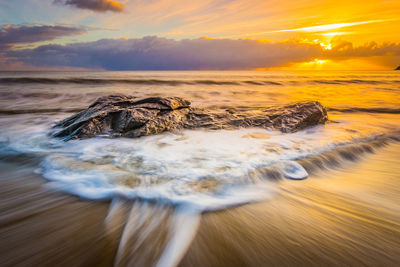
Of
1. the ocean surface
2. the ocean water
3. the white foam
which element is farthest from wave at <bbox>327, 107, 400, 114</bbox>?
the ocean surface

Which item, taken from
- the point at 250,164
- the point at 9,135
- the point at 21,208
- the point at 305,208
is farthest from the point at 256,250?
the point at 9,135

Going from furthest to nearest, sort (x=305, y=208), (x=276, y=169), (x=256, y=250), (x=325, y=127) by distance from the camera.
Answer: (x=325, y=127)
(x=276, y=169)
(x=305, y=208)
(x=256, y=250)

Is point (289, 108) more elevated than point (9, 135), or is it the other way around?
point (289, 108)

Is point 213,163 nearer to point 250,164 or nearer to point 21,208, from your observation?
point 250,164

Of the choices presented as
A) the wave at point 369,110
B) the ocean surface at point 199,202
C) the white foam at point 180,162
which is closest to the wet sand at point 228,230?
the ocean surface at point 199,202

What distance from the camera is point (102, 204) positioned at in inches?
69.9

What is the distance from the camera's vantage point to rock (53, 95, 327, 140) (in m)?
3.66

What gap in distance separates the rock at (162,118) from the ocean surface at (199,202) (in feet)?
1.19

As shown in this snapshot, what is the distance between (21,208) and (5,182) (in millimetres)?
724

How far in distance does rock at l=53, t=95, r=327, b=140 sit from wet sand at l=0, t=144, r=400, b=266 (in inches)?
67.1

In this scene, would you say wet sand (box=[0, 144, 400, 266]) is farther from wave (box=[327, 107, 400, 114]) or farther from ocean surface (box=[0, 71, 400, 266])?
wave (box=[327, 107, 400, 114])

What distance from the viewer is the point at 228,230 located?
57.5 inches

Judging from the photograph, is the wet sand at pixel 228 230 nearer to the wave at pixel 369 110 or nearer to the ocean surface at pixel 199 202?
the ocean surface at pixel 199 202

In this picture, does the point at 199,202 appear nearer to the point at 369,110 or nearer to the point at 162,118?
the point at 162,118
